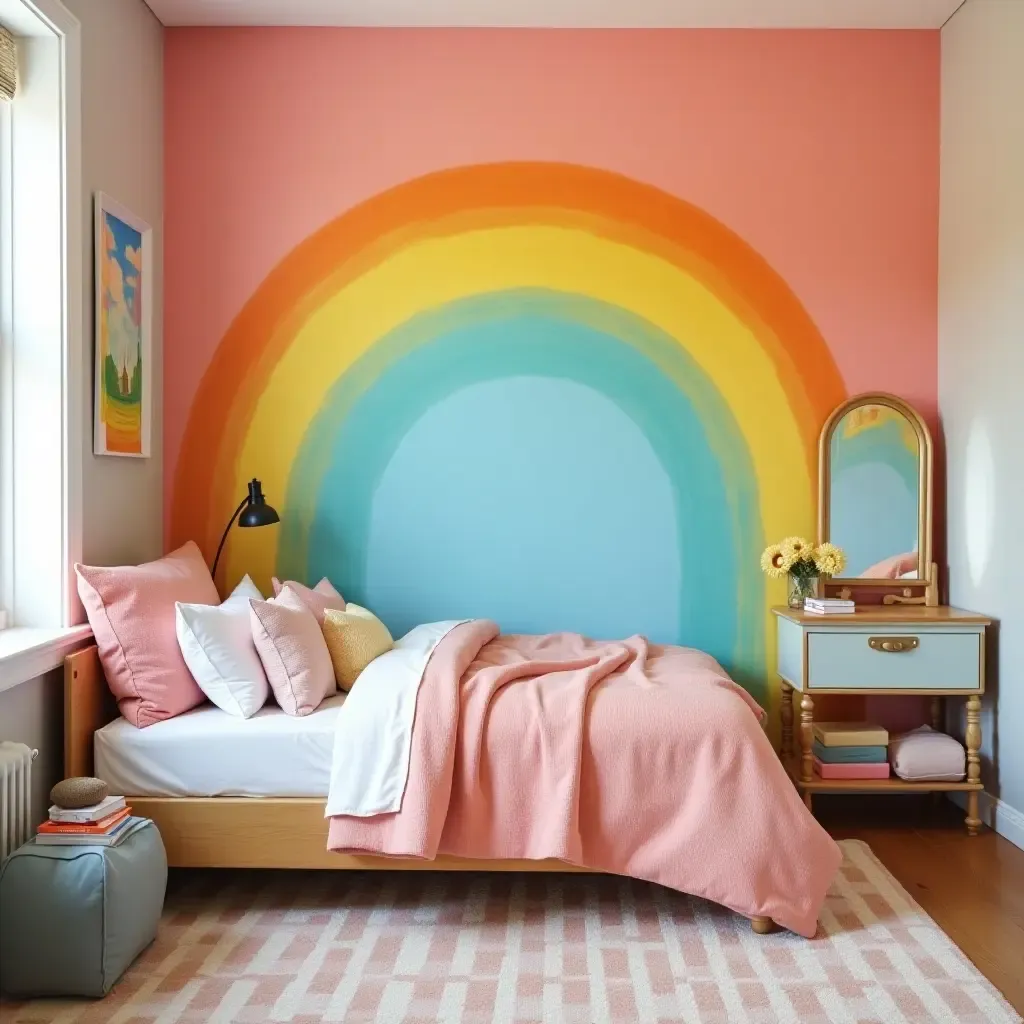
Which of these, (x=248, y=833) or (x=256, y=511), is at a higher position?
(x=256, y=511)

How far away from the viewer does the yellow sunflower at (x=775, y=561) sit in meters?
3.64

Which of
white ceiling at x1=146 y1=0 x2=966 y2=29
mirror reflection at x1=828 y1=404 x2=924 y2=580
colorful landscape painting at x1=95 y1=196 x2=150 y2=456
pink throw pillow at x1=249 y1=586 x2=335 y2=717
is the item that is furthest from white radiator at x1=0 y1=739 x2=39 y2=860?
mirror reflection at x1=828 y1=404 x2=924 y2=580

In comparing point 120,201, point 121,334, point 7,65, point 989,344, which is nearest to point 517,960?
point 121,334

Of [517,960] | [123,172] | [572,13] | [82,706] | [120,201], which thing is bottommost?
[517,960]

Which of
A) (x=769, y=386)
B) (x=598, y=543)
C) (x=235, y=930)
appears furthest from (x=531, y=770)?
(x=769, y=386)

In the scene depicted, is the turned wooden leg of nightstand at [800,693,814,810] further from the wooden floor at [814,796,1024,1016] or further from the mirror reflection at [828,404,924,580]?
the mirror reflection at [828,404,924,580]

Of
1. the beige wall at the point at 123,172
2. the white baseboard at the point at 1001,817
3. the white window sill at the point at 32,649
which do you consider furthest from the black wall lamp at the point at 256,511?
the white baseboard at the point at 1001,817

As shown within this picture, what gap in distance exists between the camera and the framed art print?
323 centimetres

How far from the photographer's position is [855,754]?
3531 millimetres

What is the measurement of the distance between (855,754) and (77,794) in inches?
98.4

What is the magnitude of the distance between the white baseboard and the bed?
105 cm

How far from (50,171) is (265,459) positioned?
1.28 m

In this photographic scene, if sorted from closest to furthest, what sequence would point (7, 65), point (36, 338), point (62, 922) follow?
1. point (62, 922)
2. point (7, 65)
3. point (36, 338)

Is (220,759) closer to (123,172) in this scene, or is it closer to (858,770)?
(123,172)
